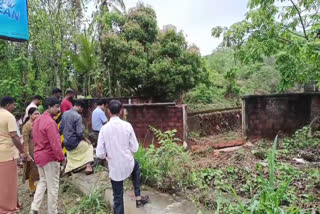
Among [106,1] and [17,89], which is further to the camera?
[106,1]

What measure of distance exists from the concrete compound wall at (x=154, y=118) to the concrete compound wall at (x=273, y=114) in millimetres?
2178

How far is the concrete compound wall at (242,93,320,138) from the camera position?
7.30m

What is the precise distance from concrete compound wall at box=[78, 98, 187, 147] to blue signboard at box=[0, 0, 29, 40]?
10.3 feet

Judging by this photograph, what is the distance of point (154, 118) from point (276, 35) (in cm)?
354

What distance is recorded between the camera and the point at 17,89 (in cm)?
743

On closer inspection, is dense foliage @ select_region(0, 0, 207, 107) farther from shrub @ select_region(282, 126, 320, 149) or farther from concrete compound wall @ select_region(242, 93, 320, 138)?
shrub @ select_region(282, 126, 320, 149)

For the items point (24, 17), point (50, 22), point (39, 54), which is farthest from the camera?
point (39, 54)

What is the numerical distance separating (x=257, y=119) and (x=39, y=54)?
7.90 metres

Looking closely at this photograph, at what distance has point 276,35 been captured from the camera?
5398mm

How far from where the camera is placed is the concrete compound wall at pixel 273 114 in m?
7.30

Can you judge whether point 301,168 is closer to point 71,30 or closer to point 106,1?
point 71,30

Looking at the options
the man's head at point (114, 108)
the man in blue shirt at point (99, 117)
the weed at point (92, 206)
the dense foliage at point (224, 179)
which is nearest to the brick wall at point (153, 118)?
the man in blue shirt at point (99, 117)

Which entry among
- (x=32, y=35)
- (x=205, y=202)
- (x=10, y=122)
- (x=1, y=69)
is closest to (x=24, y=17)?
(x=10, y=122)

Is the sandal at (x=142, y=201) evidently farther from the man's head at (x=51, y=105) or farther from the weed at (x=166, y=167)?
the man's head at (x=51, y=105)
